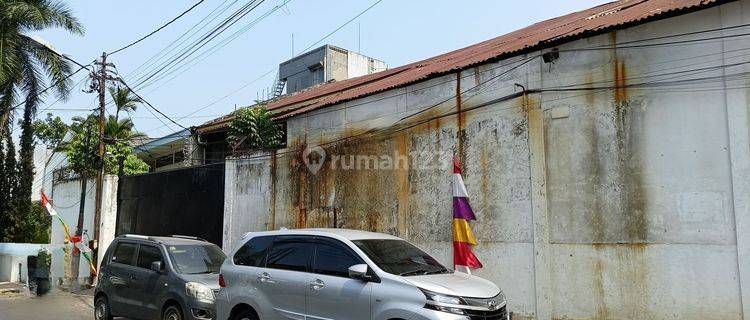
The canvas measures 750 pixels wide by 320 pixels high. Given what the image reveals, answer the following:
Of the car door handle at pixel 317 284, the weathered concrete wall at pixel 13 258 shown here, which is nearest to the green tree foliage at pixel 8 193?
the weathered concrete wall at pixel 13 258

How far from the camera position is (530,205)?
349 inches

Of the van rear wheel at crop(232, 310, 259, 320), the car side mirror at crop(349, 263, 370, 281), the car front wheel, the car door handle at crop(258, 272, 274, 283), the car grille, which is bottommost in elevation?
the car front wheel

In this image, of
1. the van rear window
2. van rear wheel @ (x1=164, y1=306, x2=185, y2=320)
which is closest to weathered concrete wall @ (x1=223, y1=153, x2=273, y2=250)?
van rear wheel @ (x1=164, y1=306, x2=185, y2=320)

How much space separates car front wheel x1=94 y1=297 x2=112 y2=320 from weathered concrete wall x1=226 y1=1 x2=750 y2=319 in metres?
5.31

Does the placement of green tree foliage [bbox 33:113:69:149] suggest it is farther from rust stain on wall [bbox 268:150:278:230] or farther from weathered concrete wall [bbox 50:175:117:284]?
rust stain on wall [bbox 268:150:278:230]

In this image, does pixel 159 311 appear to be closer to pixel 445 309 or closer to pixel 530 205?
pixel 445 309

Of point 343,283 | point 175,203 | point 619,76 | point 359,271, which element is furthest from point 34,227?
point 619,76

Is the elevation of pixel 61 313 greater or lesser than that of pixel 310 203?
lesser

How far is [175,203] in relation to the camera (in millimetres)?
16672

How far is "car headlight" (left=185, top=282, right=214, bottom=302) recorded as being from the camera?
8.53m

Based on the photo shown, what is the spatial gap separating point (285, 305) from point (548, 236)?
4.30 metres

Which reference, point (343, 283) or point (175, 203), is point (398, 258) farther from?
point (175, 203)

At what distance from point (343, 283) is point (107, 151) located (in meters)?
16.9

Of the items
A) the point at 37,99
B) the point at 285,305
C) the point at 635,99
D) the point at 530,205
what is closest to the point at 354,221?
the point at 530,205
